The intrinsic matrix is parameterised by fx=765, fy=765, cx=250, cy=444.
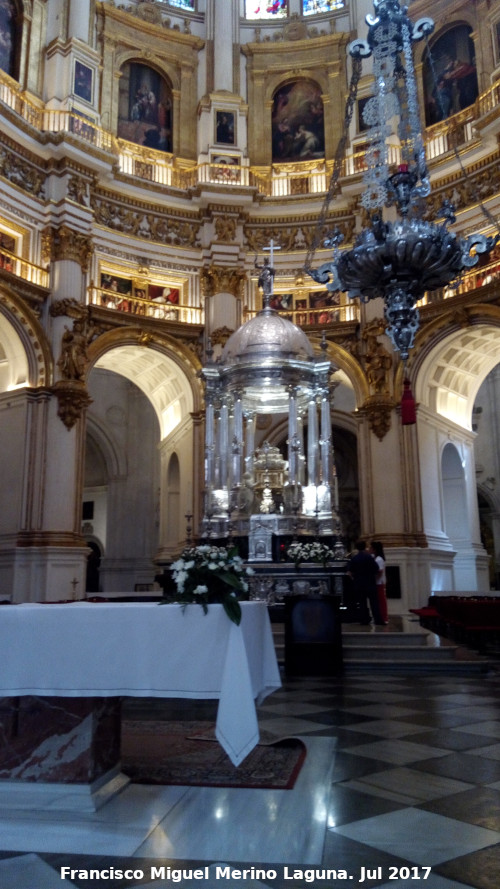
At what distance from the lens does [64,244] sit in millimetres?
16469

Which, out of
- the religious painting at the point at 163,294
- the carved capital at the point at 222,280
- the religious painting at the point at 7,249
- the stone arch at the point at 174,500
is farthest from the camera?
the stone arch at the point at 174,500

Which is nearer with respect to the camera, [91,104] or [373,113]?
[373,113]

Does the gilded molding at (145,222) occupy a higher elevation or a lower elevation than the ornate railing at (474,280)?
higher

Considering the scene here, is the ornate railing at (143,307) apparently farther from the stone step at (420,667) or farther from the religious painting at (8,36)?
the stone step at (420,667)

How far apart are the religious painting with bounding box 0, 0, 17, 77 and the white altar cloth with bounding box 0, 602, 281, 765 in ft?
54.0

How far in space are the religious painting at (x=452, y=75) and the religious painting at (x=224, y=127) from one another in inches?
Result: 189

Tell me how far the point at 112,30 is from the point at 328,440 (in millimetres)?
12197

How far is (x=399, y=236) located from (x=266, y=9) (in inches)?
661

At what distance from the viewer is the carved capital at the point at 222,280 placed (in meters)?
18.1

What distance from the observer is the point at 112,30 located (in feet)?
62.8

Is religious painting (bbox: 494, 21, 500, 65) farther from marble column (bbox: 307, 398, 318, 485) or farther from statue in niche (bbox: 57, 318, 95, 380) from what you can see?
statue in niche (bbox: 57, 318, 95, 380)

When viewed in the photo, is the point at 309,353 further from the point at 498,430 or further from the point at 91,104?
the point at 498,430

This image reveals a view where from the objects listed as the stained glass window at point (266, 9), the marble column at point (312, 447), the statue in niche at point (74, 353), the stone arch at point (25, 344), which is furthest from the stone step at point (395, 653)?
the stained glass window at point (266, 9)

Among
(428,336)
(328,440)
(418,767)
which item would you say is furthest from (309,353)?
(418,767)
